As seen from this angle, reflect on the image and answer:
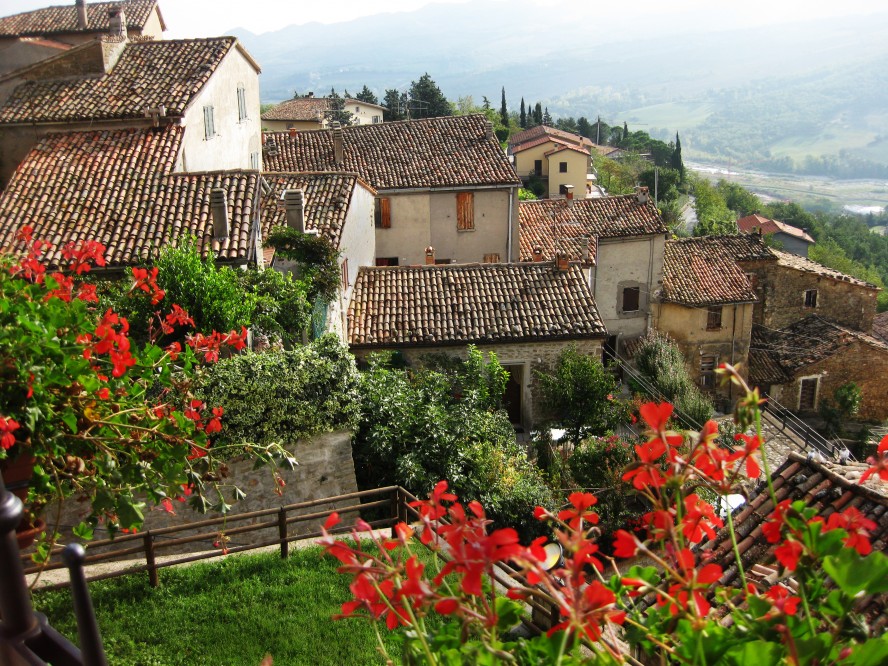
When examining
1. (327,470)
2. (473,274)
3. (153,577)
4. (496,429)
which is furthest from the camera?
(473,274)

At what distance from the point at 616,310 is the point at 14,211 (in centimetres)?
2115

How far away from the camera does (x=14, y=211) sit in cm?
1373

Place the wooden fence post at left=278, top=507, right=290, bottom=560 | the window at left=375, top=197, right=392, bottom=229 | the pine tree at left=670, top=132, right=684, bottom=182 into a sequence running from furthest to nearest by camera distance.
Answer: the pine tree at left=670, top=132, right=684, bottom=182
the window at left=375, top=197, right=392, bottom=229
the wooden fence post at left=278, top=507, right=290, bottom=560

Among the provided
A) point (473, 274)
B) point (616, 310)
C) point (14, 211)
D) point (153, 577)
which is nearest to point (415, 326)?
point (473, 274)

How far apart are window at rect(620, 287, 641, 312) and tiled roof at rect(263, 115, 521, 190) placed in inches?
251

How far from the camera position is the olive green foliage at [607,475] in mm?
13654

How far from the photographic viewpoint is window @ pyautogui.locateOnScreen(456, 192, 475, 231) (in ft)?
89.8

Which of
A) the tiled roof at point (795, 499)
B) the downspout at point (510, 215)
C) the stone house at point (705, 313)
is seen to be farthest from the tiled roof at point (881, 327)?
the tiled roof at point (795, 499)

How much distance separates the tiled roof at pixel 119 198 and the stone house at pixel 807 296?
28923 mm

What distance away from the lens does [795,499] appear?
7668mm

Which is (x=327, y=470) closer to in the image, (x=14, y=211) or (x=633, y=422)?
(x=14, y=211)

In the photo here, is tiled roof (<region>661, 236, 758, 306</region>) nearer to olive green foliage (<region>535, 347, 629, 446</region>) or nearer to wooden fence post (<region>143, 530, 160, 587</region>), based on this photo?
olive green foliage (<region>535, 347, 629, 446</region>)

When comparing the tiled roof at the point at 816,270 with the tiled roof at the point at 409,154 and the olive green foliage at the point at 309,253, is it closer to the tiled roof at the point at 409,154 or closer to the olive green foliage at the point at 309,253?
the tiled roof at the point at 409,154

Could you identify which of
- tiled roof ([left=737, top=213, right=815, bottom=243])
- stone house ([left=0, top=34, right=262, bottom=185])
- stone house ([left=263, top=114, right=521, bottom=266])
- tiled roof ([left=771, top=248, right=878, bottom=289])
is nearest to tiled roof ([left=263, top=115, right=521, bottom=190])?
stone house ([left=263, top=114, right=521, bottom=266])
